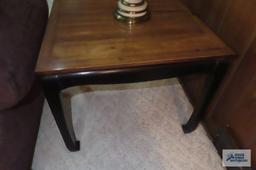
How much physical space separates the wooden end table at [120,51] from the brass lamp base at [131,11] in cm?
3

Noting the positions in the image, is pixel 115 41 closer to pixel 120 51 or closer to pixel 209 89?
pixel 120 51

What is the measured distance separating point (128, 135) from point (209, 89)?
1.69 ft

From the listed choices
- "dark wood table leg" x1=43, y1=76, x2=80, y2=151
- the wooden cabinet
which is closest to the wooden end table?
"dark wood table leg" x1=43, y1=76, x2=80, y2=151

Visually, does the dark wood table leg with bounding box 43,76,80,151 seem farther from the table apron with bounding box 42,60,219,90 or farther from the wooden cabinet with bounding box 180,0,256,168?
the wooden cabinet with bounding box 180,0,256,168

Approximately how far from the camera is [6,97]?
667 mm

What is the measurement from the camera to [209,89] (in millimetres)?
917

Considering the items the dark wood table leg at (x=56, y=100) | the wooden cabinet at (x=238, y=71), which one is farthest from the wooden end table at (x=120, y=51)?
the wooden cabinet at (x=238, y=71)

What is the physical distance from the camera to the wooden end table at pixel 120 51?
0.71m

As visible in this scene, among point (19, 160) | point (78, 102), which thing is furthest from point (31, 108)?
point (78, 102)

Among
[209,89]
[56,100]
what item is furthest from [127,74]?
[209,89]

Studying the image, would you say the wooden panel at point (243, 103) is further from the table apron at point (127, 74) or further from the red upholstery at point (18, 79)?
the red upholstery at point (18, 79)

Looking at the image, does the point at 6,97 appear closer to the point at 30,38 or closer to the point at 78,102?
the point at 30,38

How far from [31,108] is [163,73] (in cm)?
61

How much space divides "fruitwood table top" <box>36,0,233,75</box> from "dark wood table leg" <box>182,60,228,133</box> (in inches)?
2.2
